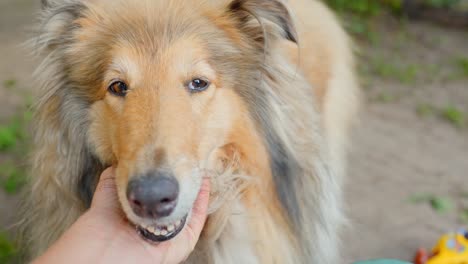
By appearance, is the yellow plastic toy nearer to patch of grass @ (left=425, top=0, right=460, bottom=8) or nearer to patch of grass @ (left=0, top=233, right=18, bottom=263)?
patch of grass @ (left=0, top=233, right=18, bottom=263)

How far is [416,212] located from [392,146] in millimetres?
680

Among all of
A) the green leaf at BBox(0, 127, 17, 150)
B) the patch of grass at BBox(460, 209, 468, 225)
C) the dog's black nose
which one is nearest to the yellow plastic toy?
the patch of grass at BBox(460, 209, 468, 225)

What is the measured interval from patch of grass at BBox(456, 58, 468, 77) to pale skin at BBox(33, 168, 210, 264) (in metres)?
3.54

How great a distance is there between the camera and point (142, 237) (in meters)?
1.85

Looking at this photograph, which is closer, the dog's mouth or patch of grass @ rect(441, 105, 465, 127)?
the dog's mouth

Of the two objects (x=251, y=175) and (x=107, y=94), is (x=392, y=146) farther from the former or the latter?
(x=107, y=94)

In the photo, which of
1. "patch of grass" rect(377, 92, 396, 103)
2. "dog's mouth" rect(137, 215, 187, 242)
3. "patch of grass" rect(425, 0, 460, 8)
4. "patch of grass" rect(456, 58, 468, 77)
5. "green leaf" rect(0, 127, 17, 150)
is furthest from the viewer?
"patch of grass" rect(425, 0, 460, 8)

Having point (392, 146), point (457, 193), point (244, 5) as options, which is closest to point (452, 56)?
point (392, 146)

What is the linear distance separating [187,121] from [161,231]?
372 millimetres

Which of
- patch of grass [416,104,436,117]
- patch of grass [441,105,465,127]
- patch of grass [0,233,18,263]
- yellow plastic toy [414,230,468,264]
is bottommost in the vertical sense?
patch of grass [0,233,18,263]

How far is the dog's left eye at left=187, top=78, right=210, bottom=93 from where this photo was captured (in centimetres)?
195

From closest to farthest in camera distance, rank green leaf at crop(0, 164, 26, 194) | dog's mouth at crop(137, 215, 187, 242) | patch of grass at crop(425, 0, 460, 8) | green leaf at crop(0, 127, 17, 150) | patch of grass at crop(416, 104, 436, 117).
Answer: dog's mouth at crop(137, 215, 187, 242) → green leaf at crop(0, 164, 26, 194) → green leaf at crop(0, 127, 17, 150) → patch of grass at crop(416, 104, 436, 117) → patch of grass at crop(425, 0, 460, 8)

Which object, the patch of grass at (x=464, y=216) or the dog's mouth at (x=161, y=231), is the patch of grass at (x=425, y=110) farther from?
the dog's mouth at (x=161, y=231)

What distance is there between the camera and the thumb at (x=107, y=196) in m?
1.93
